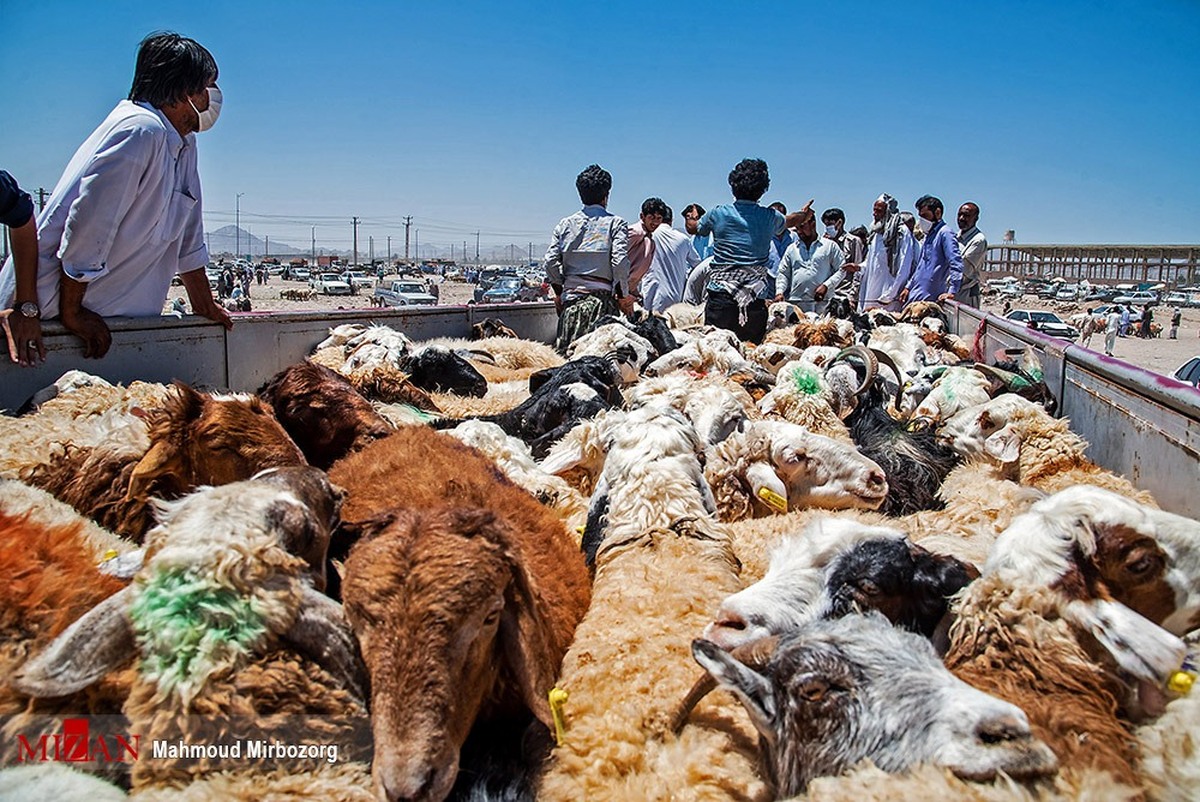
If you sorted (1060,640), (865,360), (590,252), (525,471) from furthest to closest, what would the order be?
1. (590,252)
2. (865,360)
3. (525,471)
4. (1060,640)

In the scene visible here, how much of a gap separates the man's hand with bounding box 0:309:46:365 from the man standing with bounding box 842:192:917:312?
10877mm

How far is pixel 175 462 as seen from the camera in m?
3.11

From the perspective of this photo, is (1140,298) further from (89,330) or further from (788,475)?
(89,330)

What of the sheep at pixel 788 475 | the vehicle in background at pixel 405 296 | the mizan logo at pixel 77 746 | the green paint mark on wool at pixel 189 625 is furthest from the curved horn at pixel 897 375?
the vehicle in background at pixel 405 296

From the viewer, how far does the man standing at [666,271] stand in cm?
1315

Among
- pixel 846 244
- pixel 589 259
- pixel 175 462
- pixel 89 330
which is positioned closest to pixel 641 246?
pixel 589 259

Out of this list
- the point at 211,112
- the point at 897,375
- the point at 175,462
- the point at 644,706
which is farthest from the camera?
the point at 897,375

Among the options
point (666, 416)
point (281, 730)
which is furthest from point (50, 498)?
point (666, 416)

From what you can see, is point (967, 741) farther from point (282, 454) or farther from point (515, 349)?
point (515, 349)

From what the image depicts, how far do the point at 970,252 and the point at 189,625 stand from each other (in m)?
12.2

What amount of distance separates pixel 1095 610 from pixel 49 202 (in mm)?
5194

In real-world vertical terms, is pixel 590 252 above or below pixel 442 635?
above

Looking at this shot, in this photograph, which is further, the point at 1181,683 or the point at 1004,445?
the point at 1004,445

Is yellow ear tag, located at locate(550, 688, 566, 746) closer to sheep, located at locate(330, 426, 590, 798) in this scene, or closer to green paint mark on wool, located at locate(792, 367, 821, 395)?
sheep, located at locate(330, 426, 590, 798)
